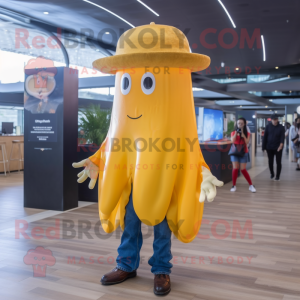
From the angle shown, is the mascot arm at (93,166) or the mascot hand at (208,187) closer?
the mascot hand at (208,187)

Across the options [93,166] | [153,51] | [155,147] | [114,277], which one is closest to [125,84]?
[153,51]

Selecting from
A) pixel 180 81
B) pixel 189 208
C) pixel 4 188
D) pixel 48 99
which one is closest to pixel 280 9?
pixel 48 99

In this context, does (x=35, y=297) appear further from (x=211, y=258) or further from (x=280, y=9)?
(x=280, y=9)

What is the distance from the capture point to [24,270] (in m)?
2.57

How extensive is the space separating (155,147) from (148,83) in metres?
0.40

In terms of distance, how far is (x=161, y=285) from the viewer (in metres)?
2.19

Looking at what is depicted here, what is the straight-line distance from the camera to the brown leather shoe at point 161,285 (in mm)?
2176

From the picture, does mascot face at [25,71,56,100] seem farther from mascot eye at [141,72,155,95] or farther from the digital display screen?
the digital display screen

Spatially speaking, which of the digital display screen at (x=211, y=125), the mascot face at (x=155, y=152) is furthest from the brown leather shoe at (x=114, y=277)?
the digital display screen at (x=211, y=125)

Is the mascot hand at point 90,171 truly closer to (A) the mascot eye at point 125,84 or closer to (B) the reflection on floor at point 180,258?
(A) the mascot eye at point 125,84

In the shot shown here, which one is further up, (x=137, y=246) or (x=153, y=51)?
(x=153, y=51)

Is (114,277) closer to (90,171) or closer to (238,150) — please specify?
(90,171)

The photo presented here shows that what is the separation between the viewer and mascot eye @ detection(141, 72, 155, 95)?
7.11ft

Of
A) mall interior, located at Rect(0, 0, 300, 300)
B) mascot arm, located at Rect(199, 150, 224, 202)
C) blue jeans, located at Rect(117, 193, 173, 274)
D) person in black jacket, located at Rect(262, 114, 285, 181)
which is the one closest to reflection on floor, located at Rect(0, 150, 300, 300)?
mall interior, located at Rect(0, 0, 300, 300)
